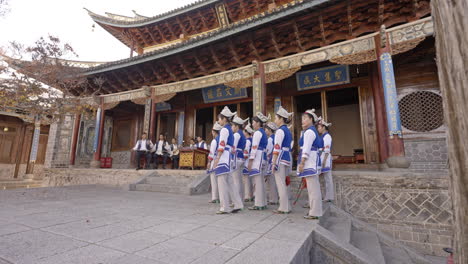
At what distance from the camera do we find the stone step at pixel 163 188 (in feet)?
19.0

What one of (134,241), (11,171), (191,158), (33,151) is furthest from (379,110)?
(11,171)

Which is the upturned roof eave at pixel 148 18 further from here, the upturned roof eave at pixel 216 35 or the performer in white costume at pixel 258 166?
the performer in white costume at pixel 258 166

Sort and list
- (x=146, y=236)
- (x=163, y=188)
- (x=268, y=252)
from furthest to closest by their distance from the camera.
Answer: (x=163, y=188)
(x=146, y=236)
(x=268, y=252)

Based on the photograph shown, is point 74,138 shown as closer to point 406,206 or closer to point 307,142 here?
point 307,142

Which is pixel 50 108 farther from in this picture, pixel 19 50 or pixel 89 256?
pixel 89 256

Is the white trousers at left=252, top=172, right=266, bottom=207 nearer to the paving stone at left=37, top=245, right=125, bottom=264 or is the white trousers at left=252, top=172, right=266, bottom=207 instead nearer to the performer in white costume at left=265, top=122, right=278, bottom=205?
the performer in white costume at left=265, top=122, right=278, bottom=205

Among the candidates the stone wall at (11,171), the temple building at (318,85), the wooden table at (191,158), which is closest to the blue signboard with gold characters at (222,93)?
the temple building at (318,85)

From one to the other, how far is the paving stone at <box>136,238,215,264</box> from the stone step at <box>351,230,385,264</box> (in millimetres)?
2373

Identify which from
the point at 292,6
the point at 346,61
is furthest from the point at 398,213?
the point at 292,6

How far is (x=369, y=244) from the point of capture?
3.36 metres

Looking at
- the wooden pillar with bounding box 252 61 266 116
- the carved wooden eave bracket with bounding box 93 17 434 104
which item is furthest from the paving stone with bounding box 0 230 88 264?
the carved wooden eave bracket with bounding box 93 17 434 104

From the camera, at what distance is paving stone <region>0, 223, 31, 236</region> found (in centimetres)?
231

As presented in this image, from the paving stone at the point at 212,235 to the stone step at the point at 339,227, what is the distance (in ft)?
5.04

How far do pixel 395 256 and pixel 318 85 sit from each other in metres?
5.91
